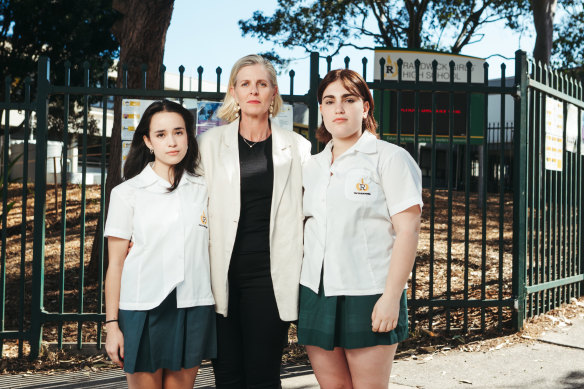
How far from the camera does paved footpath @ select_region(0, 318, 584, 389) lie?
13.5 feet

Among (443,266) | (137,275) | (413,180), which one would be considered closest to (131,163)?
(137,275)

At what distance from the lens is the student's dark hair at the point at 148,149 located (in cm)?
256

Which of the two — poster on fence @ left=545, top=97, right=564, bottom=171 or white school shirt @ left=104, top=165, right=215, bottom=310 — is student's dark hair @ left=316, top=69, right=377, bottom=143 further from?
poster on fence @ left=545, top=97, right=564, bottom=171

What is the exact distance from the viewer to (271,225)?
2617mm

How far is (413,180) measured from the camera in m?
2.34

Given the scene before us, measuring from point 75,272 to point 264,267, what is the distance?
18.6 feet

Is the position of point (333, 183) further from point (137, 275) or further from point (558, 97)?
point (558, 97)

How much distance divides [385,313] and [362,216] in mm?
402

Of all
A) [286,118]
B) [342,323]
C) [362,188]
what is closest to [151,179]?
[362,188]

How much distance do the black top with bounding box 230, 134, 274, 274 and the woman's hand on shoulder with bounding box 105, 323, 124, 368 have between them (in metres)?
0.58

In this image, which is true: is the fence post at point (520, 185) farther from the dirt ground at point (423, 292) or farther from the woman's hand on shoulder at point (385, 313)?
the woman's hand on shoulder at point (385, 313)

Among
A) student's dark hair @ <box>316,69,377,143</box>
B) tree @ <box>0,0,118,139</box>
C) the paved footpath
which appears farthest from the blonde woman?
tree @ <box>0,0,118,139</box>

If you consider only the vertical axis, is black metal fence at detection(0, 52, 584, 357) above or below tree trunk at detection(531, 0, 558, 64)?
below

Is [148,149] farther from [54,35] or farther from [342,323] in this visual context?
[54,35]
